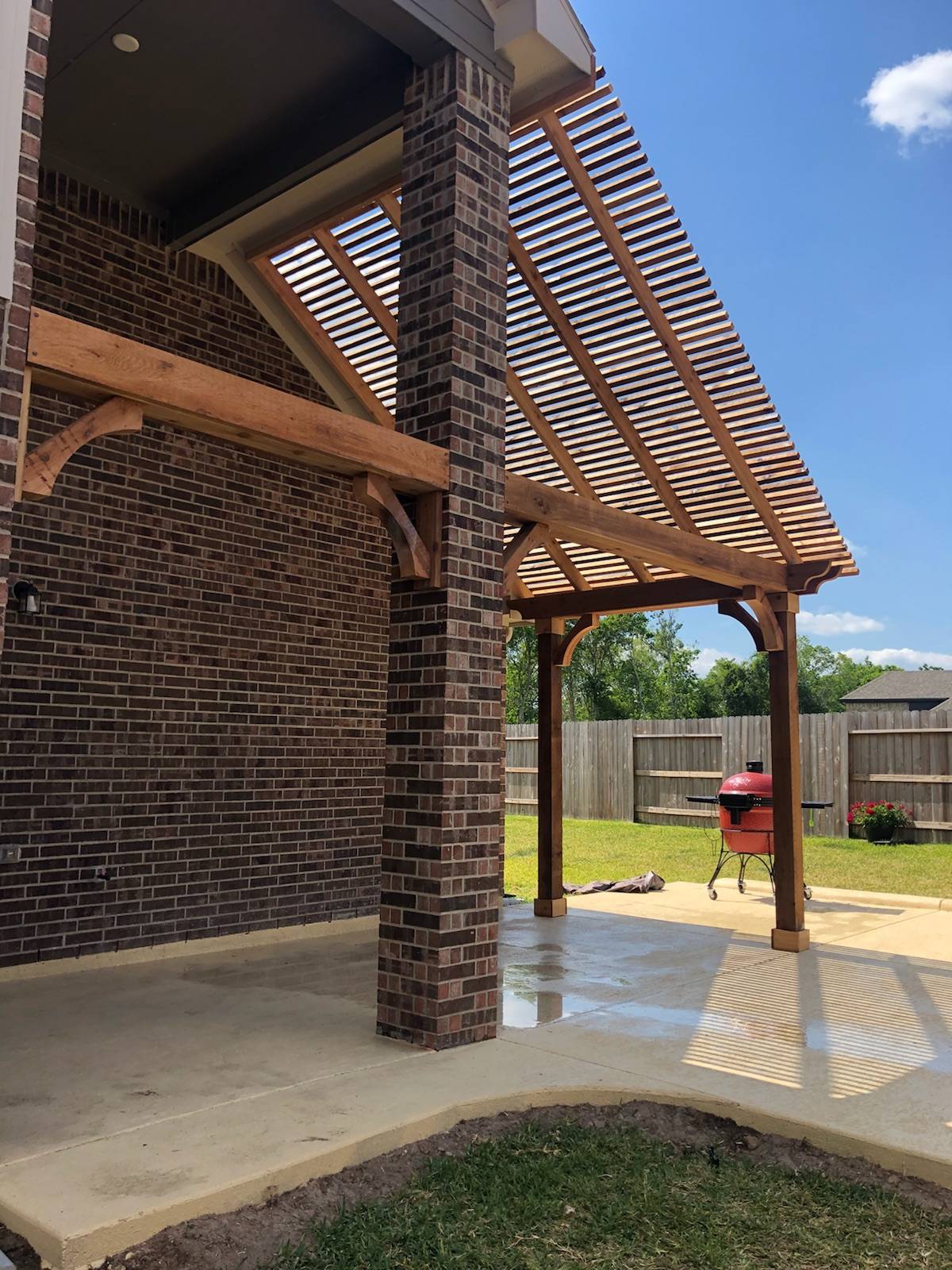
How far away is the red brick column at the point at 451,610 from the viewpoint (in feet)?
16.1

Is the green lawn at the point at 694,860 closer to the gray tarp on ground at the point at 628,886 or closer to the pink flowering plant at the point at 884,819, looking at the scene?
the pink flowering plant at the point at 884,819

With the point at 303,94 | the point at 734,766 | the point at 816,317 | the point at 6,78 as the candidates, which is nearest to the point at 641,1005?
the point at 6,78

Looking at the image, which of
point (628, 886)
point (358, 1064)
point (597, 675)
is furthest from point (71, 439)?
point (597, 675)

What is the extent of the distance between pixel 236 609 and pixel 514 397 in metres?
2.55

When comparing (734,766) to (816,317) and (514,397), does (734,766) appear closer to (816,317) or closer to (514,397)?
(514,397)

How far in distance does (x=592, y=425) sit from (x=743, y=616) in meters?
2.00

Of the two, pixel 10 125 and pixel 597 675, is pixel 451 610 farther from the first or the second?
pixel 597 675

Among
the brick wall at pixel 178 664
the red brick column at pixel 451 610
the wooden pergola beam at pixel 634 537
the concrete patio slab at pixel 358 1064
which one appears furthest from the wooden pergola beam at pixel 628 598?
→ the red brick column at pixel 451 610

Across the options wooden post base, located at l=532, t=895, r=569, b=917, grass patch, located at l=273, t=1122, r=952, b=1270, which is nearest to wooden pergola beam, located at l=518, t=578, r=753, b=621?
wooden post base, located at l=532, t=895, r=569, b=917

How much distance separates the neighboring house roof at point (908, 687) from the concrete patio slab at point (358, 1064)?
31557 millimetres

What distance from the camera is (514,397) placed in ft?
24.9

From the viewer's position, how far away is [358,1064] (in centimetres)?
456

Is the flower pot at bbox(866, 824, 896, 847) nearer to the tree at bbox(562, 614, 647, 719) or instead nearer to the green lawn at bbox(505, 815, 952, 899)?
the green lawn at bbox(505, 815, 952, 899)

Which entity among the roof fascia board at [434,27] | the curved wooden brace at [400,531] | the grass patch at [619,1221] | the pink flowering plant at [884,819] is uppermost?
the roof fascia board at [434,27]
